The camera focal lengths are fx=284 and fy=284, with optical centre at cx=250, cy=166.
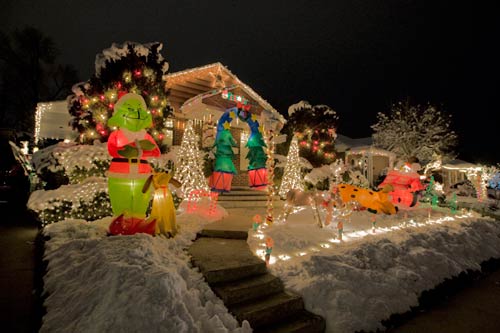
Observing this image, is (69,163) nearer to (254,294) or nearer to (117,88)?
(117,88)

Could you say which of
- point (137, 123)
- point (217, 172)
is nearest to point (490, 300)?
point (217, 172)

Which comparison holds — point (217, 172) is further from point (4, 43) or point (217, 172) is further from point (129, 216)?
point (4, 43)

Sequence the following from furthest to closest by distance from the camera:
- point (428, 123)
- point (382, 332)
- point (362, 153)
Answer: point (428, 123), point (362, 153), point (382, 332)

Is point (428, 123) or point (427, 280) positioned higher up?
point (428, 123)

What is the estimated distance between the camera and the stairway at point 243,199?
1021 cm

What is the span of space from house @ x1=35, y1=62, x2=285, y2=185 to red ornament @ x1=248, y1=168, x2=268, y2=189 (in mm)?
3487

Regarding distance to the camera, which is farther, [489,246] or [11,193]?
[11,193]

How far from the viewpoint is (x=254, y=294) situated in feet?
13.8

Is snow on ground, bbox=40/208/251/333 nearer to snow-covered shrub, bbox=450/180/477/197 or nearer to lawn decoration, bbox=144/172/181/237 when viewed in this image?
lawn decoration, bbox=144/172/181/237

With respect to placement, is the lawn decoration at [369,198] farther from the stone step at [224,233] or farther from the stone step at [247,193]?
the stone step at [224,233]

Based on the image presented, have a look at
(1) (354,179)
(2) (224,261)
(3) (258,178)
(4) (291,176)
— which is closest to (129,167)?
(2) (224,261)

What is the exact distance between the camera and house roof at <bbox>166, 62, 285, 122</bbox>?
13.4 m

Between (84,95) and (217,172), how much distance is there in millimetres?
5283

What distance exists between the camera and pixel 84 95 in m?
9.61
